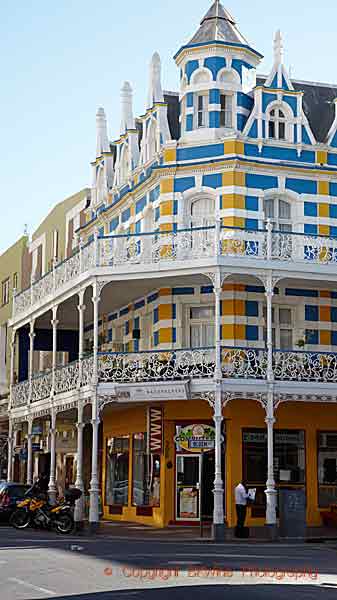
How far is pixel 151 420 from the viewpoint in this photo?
29281mm

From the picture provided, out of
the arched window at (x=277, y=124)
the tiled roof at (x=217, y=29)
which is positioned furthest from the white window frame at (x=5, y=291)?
the arched window at (x=277, y=124)

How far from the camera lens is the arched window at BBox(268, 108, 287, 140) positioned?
101 feet

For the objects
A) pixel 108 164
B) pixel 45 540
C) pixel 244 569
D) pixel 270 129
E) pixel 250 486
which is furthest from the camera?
pixel 108 164

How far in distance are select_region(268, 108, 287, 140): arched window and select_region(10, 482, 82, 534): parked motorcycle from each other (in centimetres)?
1170

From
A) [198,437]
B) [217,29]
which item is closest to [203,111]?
[217,29]

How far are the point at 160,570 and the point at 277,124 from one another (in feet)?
58.1

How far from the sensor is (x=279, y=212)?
3044 cm

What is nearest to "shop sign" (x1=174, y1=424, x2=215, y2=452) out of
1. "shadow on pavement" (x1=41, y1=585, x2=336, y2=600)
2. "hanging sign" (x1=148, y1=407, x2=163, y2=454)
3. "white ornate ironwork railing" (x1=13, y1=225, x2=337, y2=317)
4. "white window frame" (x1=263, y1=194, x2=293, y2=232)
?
"hanging sign" (x1=148, y1=407, x2=163, y2=454)

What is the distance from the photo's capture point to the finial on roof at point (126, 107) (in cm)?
3509

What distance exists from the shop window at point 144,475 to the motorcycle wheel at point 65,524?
372cm

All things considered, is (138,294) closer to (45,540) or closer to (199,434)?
(199,434)

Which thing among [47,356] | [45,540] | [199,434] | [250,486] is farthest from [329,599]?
[47,356]

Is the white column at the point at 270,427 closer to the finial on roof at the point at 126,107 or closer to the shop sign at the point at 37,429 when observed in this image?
the finial on roof at the point at 126,107

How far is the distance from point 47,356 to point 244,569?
27.2m
